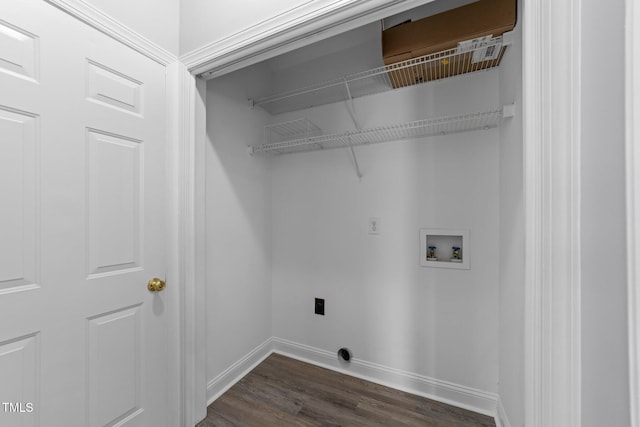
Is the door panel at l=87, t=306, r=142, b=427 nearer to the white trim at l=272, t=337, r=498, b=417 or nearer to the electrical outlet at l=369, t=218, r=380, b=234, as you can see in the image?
the white trim at l=272, t=337, r=498, b=417

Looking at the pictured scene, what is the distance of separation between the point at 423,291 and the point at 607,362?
1297 mm

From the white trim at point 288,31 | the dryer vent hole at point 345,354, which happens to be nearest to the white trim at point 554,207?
the white trim at point 288,31

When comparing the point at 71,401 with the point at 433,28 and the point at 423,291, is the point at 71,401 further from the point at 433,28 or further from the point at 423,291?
the point at 433,28

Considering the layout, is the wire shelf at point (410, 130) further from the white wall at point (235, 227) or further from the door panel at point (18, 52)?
the door panel at point (18, 52)

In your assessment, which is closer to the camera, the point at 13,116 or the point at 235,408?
the point at 13,116

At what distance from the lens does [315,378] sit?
1.75 meters

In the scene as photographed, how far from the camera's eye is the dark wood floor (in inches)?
54.9

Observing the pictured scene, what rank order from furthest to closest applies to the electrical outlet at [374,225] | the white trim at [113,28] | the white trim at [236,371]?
the electrical outlet at [374,225], the white trim at [236,371], the white trim at [113,28]

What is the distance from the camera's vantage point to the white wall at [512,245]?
3.54 ft

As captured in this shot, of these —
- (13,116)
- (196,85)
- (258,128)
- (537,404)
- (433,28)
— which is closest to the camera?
(537,404)

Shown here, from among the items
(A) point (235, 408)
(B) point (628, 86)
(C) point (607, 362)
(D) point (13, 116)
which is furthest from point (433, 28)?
(A) point (235, 408)

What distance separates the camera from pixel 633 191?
0.31 meters

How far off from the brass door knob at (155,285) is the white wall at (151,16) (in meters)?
1.18

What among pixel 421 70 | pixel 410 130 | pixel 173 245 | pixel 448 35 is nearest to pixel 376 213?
pixel 410 130
